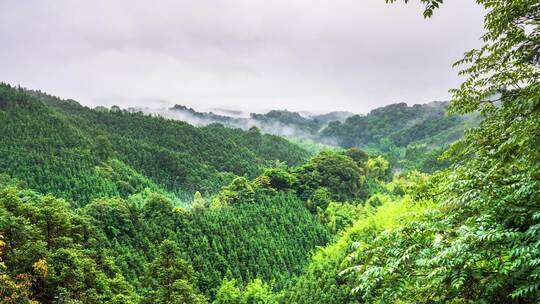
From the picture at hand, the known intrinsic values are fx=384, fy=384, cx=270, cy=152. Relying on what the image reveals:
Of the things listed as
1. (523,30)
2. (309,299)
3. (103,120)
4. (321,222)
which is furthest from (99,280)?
(103,120)

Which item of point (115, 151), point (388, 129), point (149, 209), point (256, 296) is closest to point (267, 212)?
point (149, 209)

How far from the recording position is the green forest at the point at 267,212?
15.9ft

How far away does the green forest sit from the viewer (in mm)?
4832

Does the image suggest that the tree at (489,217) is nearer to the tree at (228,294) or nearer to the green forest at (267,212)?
the green forest at (267,212)

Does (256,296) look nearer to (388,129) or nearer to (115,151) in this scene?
(115,151)

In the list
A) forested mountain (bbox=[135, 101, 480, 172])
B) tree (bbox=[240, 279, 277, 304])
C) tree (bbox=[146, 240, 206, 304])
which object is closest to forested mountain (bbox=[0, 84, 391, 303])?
tree (bbox=[146, 240, 206, 304])

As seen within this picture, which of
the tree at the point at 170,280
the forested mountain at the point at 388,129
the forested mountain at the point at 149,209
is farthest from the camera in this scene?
the forested mountain at the point at 388,129

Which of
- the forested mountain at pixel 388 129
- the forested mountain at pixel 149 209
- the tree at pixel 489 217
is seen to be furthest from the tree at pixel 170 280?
the forested mountain at pixel 388 129

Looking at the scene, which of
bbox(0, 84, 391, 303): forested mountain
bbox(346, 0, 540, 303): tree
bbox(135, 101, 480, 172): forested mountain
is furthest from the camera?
bbox(135, 101, 480, 172): forested mountain

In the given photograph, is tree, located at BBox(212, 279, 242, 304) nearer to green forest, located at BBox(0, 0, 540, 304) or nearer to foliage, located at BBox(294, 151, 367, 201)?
green forest, located at BBox(0, 0, 540, 304)

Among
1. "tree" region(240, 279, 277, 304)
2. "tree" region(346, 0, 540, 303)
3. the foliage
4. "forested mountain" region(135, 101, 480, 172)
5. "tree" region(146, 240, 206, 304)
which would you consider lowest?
"tree" region(240, 279, 277, 304)

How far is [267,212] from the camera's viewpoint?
3306 cm

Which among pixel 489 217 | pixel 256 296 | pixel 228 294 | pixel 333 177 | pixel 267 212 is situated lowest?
pixel 256 296

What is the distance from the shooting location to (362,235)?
2652 centimetres
